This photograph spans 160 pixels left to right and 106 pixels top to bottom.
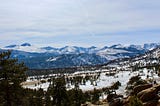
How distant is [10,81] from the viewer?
1868 inches

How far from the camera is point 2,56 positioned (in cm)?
4800

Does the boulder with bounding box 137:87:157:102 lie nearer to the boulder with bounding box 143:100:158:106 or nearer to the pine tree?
the boulder with bounding box 143:100:158:106

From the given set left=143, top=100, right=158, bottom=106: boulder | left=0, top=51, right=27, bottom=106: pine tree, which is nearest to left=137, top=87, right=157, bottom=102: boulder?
left=143, top=100, right=158, bottom=106: boulder

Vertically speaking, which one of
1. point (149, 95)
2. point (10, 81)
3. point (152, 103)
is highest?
point (10, 81)

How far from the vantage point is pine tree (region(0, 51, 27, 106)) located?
47094mm

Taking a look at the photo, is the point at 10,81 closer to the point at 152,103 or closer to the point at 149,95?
the point at 152,103

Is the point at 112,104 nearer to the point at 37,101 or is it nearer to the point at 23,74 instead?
the point at 37,101

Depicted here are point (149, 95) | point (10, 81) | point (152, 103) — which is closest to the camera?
point (10, 81)

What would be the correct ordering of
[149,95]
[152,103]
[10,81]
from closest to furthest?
[10,81] → [152,103] → [149,95]

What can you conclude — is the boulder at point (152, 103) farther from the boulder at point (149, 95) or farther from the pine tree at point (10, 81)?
the pine tree at point (10, 81)

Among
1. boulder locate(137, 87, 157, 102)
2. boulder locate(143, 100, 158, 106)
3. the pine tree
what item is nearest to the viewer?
the pine tree

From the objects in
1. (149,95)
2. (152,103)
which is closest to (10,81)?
(152,103)

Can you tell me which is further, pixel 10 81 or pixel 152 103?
pixel 152 103

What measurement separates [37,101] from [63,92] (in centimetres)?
2712
